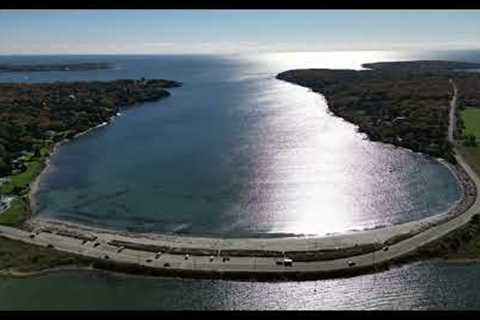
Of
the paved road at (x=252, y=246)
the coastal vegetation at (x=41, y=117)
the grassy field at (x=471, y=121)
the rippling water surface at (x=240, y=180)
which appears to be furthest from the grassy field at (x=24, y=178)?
the grassy field at (x=471, y=121)

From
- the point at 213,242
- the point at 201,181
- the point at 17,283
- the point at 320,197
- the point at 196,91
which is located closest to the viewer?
the point at 17,283

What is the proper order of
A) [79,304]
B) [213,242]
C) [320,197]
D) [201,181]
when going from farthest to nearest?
[201,181] → [320,197] → [213,242] → [79,304]

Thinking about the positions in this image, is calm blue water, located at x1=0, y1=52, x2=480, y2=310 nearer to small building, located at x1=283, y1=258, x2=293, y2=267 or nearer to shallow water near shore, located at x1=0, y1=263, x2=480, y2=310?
shallow water near shore, located at x1=0, y1=263, x2=480, y2=310

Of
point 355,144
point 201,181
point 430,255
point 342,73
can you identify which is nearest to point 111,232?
point 201,181

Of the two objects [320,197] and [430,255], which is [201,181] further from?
[430,255]

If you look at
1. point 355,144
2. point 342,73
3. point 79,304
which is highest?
point 342,73

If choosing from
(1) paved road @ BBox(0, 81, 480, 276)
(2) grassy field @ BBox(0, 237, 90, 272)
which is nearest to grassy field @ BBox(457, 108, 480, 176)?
(1) paved road @ BBox(0, 81, 480, 276)

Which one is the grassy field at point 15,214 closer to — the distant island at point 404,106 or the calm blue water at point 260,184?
the calm blue water at point 260,184
